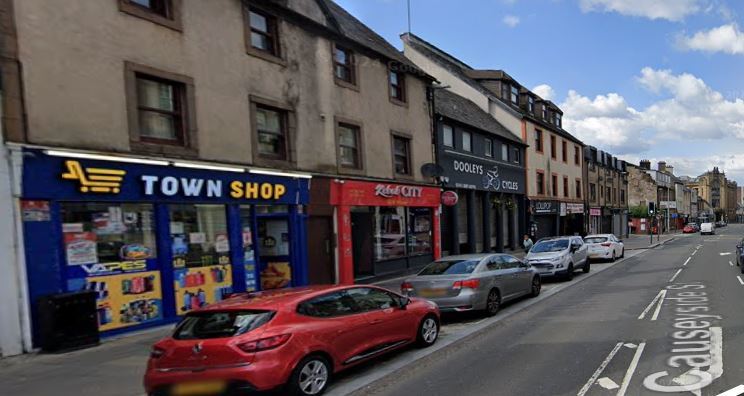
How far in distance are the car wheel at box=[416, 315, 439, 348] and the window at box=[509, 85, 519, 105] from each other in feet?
88.9

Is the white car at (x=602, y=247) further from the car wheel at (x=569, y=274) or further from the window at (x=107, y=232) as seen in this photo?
the window at (x=107, y=232)

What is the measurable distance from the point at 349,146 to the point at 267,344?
11.7 metres

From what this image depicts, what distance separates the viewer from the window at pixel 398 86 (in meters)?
19.1

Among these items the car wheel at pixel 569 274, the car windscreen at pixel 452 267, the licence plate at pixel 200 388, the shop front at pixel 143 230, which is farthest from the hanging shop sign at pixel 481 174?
the licence plate at pixel 200 388

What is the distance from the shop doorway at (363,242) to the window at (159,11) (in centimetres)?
862

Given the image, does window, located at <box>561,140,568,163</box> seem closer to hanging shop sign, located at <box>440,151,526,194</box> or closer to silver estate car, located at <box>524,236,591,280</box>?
hanging shop sign, located at <box>440,151,526,194</box>

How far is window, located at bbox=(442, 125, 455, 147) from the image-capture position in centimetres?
2247

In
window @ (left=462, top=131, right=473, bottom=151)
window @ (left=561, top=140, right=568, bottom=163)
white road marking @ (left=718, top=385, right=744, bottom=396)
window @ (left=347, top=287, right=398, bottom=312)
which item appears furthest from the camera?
window @ (left=561, top=140, right=568, bottom=163)

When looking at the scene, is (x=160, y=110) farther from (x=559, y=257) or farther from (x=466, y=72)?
(x=466, y=72)

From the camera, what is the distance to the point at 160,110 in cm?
1096

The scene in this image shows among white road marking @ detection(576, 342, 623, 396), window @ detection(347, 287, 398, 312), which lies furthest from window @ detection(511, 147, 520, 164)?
window @ detection(347, 287, 398, 312)

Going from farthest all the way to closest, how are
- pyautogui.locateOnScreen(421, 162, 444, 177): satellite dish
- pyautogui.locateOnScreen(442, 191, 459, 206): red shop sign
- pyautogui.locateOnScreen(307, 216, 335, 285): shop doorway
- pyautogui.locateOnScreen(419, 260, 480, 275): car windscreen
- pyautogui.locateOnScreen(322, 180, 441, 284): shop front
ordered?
pyautogui.locateOnScreen(442, 191, 459, 206): red shop sign
pyautogui.locateOnScreen(421, 162, 444, 177): satellite dish
pyautogui.locateOnScreen(322, 180, 441, 284): shop front
pyautogui.locateOnScreen(307, 216, 335, 285): shop doorway
pyautogui.locateOnScreen(419, 260, 480, 275): car windscreen

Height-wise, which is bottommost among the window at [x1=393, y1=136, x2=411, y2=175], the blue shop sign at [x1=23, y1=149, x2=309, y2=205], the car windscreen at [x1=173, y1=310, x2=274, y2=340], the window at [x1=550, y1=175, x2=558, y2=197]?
the car windscreen at [x1=173, y1=310, x2=274, y2=340]

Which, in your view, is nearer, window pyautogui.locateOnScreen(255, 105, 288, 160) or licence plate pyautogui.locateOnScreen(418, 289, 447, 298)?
licence plate pyautogui.locateOnScreen(418, 289, 447, 298)
